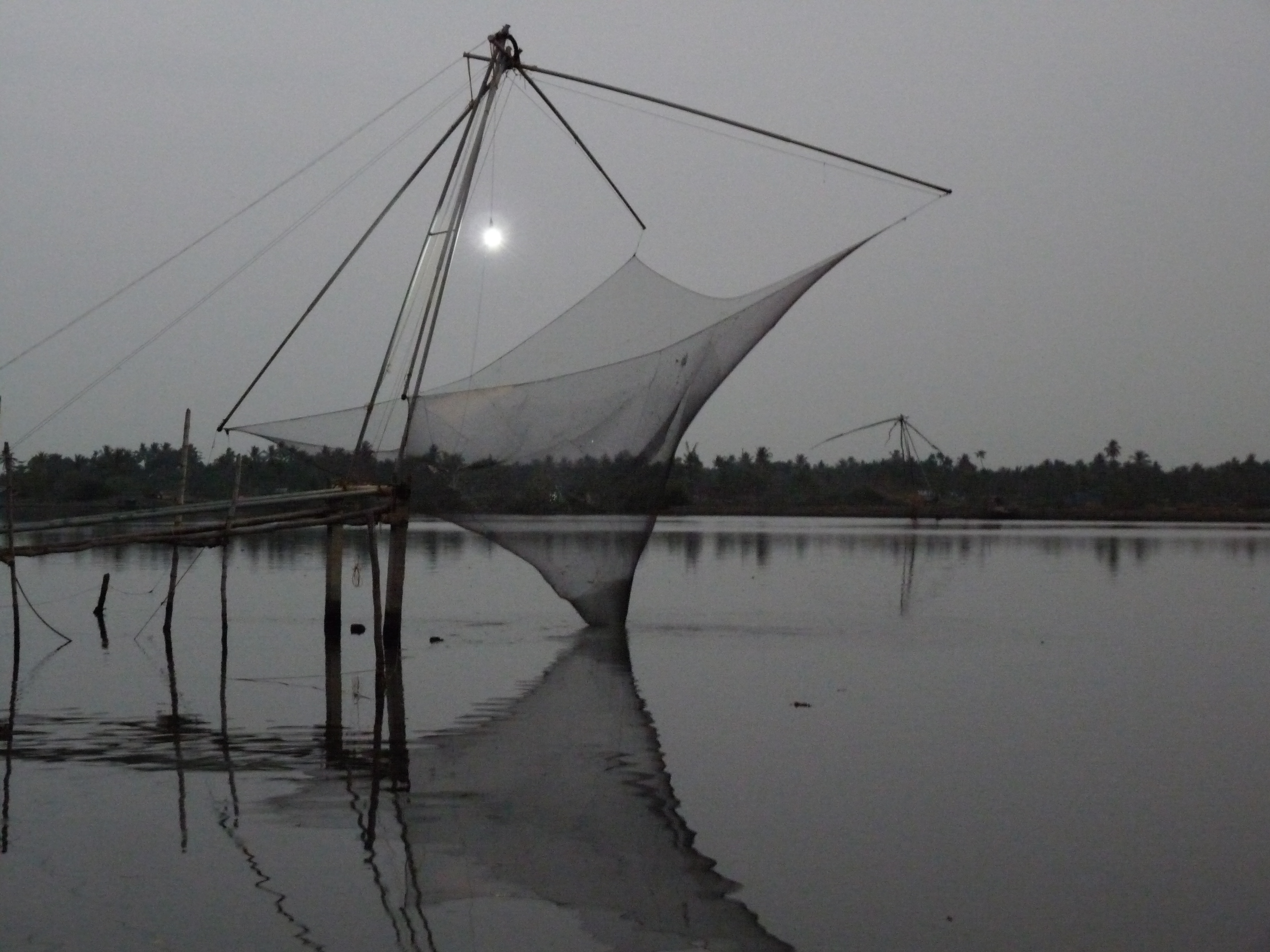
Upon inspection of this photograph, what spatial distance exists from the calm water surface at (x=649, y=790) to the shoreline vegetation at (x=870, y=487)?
2627 centimetres

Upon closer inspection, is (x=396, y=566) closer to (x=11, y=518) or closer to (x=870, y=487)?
(x=11, y=518)

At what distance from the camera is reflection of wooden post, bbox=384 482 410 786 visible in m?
10.3

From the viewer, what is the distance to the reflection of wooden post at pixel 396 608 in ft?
33.8

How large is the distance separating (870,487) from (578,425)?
8850 cm

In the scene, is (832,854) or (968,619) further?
(968,619)

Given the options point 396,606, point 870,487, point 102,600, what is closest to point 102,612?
point 102,600

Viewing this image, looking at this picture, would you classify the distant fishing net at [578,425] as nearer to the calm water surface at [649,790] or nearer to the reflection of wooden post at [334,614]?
the reflection of wooden post at [334,614]

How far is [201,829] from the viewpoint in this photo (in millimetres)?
6242

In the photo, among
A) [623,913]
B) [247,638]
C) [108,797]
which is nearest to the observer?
[623,913]

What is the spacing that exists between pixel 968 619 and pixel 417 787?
37.5ft

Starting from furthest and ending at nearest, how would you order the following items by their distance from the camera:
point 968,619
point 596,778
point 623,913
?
point 968,619
point 596,778
point 623,913

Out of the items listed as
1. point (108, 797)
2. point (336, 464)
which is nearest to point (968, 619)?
point (336, 464)

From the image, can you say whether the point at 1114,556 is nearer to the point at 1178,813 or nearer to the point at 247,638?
the point at 247,638

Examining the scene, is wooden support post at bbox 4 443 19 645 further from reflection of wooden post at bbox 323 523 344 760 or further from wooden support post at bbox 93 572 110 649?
reflection of wooden post at bbox 323 523 344 760
